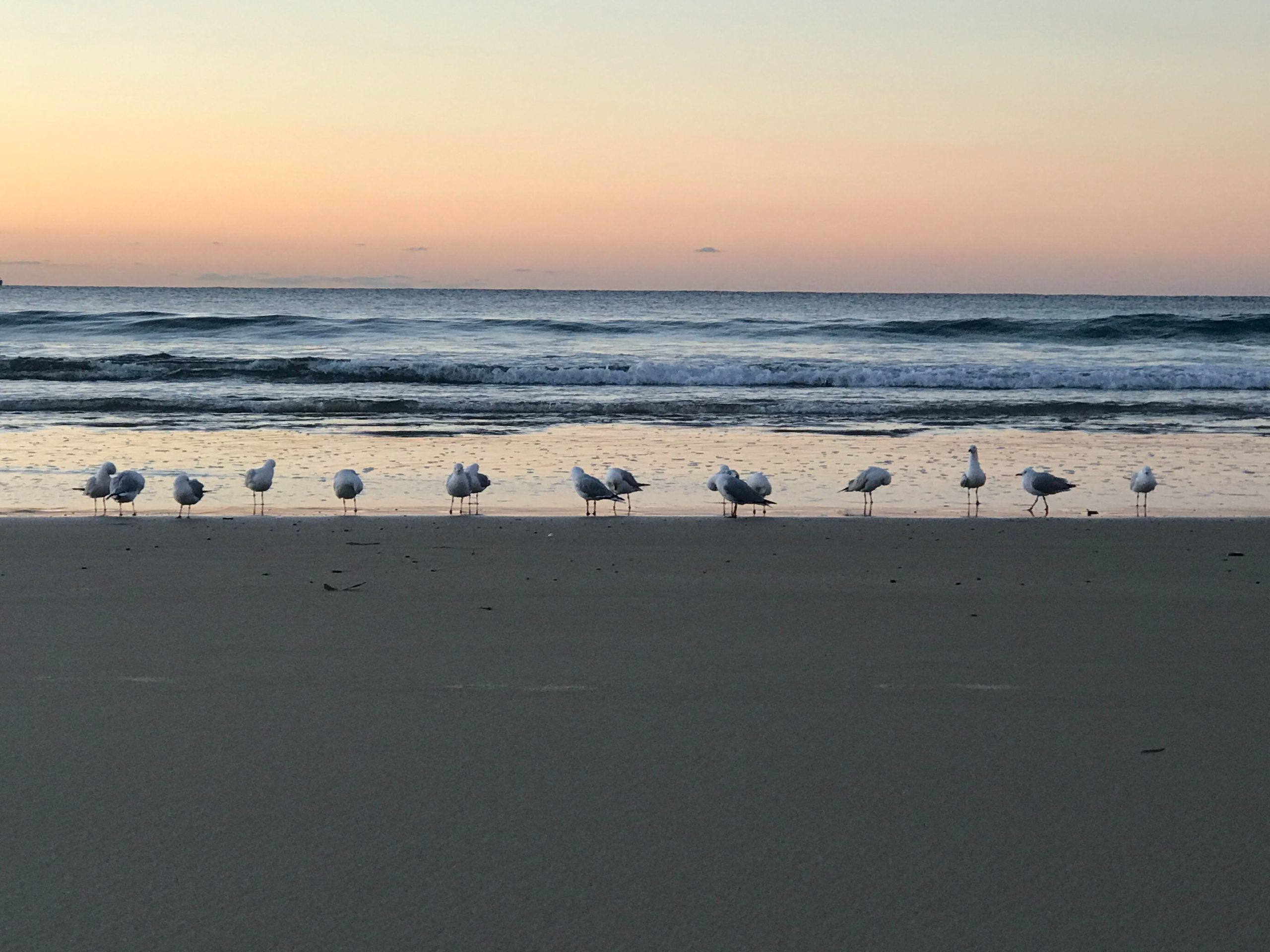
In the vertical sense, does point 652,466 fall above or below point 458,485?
below

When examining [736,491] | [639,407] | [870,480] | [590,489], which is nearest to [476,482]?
[590,489]

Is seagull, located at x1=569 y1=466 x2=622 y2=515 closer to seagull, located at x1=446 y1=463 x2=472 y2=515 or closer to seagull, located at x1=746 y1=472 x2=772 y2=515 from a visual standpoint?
seagull, located at x1=446 y1=463 x2=472 y2=515

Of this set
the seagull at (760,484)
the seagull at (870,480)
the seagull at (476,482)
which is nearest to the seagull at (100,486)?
the seagull at (476,482)

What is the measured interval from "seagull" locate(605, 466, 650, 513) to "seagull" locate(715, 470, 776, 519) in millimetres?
688

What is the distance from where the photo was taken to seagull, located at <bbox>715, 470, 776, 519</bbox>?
889 centimetres

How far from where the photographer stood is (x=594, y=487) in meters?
9.07

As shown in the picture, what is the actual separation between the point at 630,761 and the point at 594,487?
5.61 metres

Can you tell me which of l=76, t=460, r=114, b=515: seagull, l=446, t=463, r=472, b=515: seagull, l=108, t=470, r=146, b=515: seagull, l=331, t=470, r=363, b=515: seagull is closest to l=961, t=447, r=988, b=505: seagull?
l=446, t=463, r=472, b=515: seagull

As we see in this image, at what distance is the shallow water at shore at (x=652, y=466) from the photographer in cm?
948

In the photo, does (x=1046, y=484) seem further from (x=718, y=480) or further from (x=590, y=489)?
(x=590, y=489)

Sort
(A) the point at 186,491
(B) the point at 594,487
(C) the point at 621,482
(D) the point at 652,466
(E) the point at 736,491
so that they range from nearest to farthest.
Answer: (A) the point at 186,491 → (E) the point at 736,491 → (B) the point at 594,487 → (C) the point at 621,482 → (D) the point at 652,466

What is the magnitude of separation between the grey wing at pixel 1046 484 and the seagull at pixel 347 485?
5018 millimetres

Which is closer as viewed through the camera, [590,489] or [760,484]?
[590,489]

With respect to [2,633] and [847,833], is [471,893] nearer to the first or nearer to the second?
[847,833]
